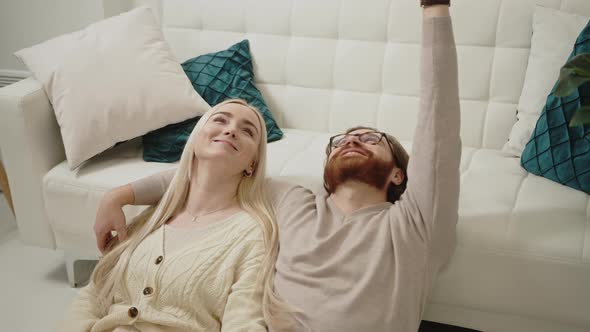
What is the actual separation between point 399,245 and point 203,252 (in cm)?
47

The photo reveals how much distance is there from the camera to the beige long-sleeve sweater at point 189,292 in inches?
60.2

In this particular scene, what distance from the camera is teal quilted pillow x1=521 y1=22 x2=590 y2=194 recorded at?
1.83 m

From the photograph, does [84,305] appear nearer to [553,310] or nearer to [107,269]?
[107,269]

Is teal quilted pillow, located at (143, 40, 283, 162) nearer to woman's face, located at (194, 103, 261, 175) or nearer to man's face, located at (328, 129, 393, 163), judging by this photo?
woman's face, located at (194, 103, 261, 175)

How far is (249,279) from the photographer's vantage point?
1553mm

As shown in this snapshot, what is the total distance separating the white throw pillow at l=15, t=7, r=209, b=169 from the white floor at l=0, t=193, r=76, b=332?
19.7 inches

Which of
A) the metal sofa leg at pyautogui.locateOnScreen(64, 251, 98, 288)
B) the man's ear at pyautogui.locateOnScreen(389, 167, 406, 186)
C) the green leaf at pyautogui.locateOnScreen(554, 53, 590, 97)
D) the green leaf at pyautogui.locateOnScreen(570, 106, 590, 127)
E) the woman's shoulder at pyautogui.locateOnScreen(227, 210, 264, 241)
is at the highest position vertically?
the green leaf at pyautogui.locateOnScreen(554, 53, 590, 97)

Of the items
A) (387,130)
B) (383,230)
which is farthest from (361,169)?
(387,130)

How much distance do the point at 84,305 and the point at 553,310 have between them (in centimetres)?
118

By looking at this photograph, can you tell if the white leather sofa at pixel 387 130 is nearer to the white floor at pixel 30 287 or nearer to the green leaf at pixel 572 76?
the white floor at pixel 30 287

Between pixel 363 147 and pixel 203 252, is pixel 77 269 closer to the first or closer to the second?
pixel 203 252

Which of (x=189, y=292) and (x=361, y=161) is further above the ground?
(x=361, y=161)

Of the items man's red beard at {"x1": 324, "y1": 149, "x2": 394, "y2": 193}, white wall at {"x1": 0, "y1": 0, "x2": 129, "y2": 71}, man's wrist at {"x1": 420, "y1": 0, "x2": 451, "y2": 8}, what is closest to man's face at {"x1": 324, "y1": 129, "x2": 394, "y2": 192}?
man's red beard at {"x1": 324, "y1": 149, "x2": 394, "y2": 193}

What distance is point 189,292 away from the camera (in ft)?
5.08
